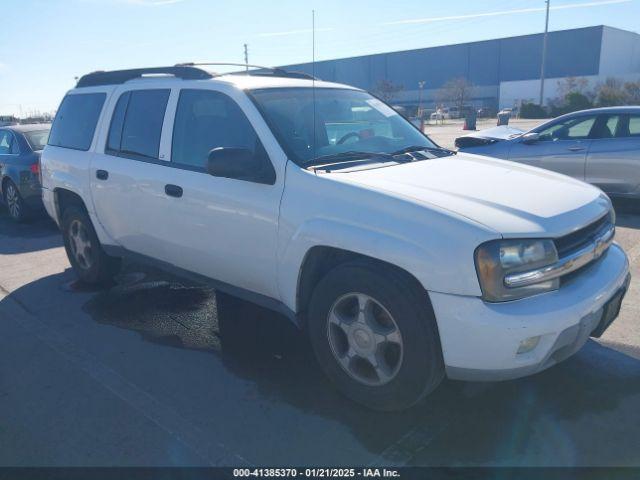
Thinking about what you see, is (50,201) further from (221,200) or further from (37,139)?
(37,139)

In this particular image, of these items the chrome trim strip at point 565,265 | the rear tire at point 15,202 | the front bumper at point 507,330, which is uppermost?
the chrome trim strip at point 565,265

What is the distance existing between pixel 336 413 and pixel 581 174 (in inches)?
253

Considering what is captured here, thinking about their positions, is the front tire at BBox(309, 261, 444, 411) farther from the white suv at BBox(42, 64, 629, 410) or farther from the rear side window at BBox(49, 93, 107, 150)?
the rear side window at BBox(49, 93, 107, 150)

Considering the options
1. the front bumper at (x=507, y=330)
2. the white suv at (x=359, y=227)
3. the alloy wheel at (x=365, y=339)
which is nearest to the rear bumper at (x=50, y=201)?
the white suv at (x=359, y=227)

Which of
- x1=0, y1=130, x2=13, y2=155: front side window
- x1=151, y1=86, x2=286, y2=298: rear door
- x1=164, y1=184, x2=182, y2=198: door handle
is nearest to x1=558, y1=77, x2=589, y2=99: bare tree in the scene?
x1=0, y1=130, x2=13, y2=155: front side window

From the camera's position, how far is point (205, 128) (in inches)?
154

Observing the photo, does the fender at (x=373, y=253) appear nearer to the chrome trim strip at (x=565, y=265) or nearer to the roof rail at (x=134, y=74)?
the chrome trim strip at (x=565, y=265)

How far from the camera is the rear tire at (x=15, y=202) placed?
8547 mm

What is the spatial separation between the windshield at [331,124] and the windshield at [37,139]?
20.6 feet

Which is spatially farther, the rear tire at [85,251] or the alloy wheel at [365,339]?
the rear tire at [85,251]

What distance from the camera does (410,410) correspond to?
10.3 ft

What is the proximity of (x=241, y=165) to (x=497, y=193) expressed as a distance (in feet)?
4.99

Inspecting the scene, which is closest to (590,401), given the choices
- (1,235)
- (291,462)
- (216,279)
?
(291,462)

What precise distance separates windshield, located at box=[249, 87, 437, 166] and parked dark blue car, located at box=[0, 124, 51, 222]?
5801 mm
